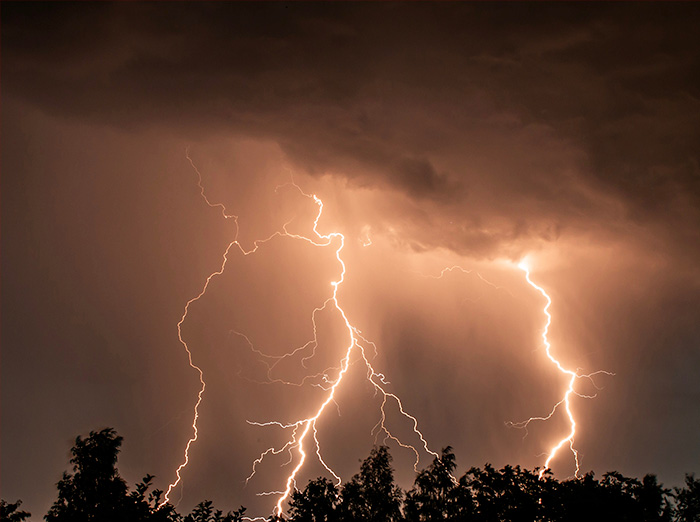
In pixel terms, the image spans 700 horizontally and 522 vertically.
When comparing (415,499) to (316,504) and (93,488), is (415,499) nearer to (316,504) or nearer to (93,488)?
(316,504)

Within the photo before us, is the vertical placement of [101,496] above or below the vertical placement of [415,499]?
below

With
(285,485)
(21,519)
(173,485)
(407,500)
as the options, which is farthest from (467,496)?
(173,485)

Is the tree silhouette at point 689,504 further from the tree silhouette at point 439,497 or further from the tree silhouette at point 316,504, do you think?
the tree silhouette at point 316,504

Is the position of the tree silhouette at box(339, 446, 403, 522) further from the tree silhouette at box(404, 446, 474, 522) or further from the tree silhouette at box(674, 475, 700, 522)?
the tree silhouette at box(674, 475, 700, 522)

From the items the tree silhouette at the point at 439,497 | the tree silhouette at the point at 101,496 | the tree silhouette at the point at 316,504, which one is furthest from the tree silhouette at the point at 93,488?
the tree silhouette at the point at 439,497

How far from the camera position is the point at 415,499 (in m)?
14.6

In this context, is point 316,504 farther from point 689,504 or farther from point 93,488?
point 689,504

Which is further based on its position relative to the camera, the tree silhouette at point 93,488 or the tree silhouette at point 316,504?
the tree silhouette at point 316,504

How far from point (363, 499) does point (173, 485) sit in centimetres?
2789

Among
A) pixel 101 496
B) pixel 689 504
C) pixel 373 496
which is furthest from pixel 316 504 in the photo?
pixel 689 504

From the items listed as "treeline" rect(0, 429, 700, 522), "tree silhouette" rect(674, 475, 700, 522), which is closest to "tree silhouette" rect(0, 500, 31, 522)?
"treeline" rect(0, 429, 700, 522)

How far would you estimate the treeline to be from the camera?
42.7 feet

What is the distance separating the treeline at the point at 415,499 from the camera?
1302 cm

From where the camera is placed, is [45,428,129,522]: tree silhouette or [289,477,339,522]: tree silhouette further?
[289,477,339,522]: tree silhouette
